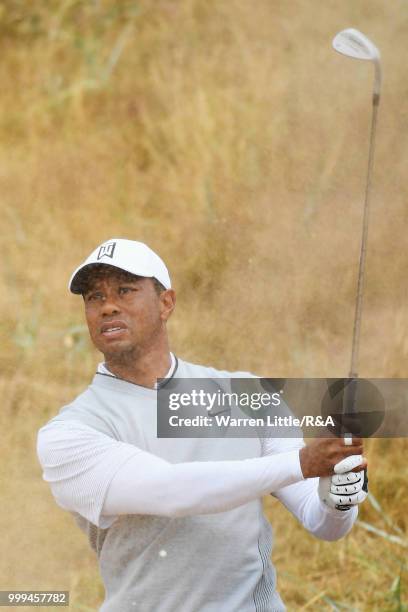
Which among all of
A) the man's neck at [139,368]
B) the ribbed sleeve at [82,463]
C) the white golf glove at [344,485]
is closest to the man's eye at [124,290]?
the man's neck at [139,368]

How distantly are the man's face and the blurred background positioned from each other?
305 mm

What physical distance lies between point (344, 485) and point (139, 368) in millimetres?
390

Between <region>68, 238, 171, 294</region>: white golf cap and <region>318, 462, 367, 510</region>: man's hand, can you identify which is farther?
<region>68, 238, 171, 294</region>: white golf cap

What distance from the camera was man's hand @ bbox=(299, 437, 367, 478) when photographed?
1507 millimetres

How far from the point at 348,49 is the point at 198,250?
50 centimetres

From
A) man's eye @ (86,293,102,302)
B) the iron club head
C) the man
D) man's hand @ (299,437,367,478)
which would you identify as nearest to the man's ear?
the man

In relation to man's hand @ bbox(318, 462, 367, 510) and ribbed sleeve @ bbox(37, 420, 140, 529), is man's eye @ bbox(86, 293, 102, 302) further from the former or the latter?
man's hand @ bbox(318, 462, 367, 510)

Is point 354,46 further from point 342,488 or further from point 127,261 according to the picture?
point 342,488

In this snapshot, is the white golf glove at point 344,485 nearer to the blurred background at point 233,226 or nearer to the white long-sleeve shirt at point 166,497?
the white long-sleeve shirt at point 166,497

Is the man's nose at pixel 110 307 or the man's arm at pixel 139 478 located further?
the man's nose at pixel 110 307

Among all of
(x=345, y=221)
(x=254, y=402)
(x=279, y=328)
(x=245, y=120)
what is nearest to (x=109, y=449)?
(x=254, y=402)

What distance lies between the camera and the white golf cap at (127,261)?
1.71 metres

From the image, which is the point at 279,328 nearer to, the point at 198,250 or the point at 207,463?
the point at 198,250

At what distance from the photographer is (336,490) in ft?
5.05
